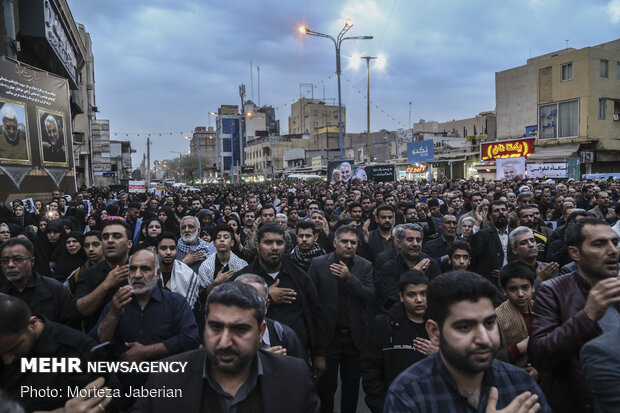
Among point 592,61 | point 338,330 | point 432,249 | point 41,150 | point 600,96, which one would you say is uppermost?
point 592,61

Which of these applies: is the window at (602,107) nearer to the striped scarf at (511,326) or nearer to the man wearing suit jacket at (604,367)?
the striped scarf at (511,326)

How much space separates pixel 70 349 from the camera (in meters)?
2.45

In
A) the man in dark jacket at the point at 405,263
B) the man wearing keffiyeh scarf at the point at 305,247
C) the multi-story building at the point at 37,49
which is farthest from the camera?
the multi-story building at the point at 37,49

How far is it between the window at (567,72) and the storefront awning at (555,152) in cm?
560

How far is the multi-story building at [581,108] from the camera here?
3062cm

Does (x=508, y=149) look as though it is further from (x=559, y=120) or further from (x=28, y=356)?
(x=28, y=356)

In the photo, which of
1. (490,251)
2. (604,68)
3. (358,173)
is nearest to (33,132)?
(490,251)

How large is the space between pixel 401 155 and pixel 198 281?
54.0 m

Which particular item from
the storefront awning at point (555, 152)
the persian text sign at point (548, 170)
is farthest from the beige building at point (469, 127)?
the persian text sign at point (548, 170)

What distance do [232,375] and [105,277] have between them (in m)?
2.57

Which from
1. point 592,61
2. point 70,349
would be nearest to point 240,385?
point 70,349

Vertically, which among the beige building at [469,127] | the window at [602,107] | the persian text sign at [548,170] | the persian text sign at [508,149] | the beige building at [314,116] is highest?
the beige building at [314,116]

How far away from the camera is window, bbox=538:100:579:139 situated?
3158 centimetres

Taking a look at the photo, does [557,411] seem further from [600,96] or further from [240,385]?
[600,96]
